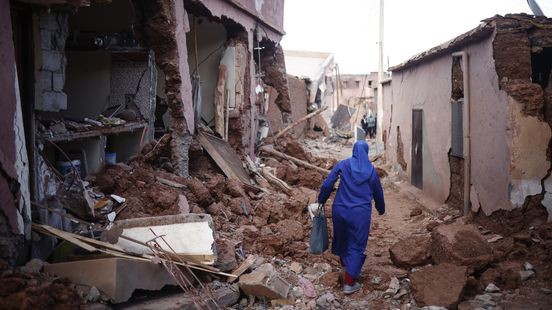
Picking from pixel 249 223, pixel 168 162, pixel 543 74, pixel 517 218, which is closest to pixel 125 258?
pixel 249 223

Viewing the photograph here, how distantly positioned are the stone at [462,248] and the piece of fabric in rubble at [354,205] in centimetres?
83

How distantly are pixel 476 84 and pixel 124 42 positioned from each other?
18.5ft

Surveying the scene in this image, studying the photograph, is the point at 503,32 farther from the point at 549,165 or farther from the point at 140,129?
the point at 140,129

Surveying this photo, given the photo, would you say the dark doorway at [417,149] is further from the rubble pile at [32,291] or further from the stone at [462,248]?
the rubble pile at [32,291]

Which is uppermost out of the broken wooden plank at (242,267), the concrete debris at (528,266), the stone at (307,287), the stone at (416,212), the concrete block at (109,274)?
the concrete block at (109,274)

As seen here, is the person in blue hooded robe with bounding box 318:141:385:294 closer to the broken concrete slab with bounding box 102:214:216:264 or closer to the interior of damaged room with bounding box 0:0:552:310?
the interior of damaged room with bounding box 0:0:552:310

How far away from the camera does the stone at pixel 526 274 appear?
16.8 feet

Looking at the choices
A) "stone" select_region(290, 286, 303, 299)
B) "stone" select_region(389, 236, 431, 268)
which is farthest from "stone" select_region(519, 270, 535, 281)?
"stone" select_region(290, 286, 303, 299)

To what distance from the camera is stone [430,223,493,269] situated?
5.21 metres

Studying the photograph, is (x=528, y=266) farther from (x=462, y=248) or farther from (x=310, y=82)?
(x=310, y=82)

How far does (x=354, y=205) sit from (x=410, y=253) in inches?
38.3

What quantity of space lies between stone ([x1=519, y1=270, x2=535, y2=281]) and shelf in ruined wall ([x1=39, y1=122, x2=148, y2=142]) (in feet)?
16.7

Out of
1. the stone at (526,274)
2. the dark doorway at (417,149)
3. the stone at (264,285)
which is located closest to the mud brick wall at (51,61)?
the stone at (264,285)

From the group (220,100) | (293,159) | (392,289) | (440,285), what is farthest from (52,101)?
(293,159)
